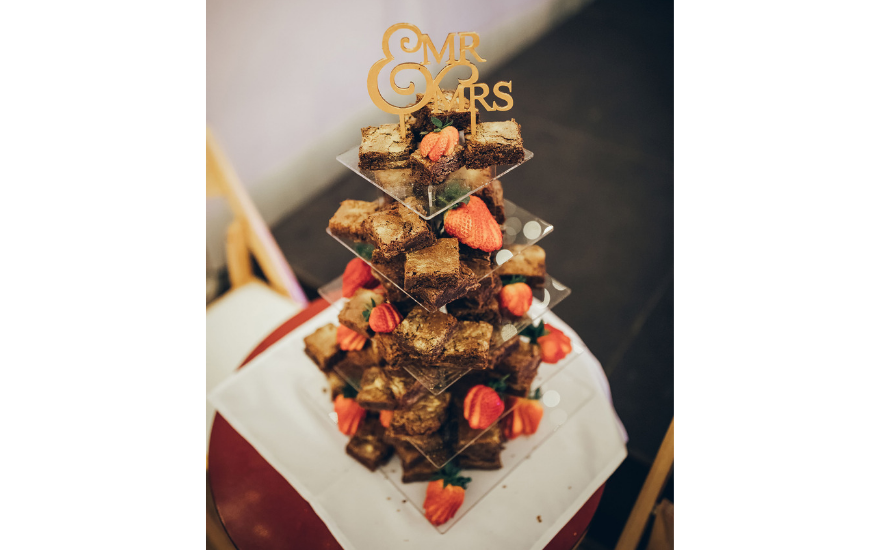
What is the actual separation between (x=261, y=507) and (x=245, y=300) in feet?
5.58

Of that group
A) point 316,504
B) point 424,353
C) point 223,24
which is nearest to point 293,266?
point 223,24

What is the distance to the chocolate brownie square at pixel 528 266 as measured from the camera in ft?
7.47

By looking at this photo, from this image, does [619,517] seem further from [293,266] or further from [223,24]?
[223,24]

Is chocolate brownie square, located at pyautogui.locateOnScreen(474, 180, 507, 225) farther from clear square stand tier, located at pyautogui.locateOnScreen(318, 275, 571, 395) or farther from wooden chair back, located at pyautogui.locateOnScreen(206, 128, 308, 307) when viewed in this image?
wooden chair back, located at pyautogui.locateOnScreen(206, 128, 308, 307)

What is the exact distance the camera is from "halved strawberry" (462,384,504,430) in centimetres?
222

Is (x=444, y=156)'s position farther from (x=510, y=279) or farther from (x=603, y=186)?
(x=603, y=186)

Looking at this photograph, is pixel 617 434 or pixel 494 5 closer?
pixel 617 434

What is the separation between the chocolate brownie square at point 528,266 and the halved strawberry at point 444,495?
823 mm

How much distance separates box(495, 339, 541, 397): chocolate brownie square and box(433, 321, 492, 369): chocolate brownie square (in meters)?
0.28

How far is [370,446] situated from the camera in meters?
2.45

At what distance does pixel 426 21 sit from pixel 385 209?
1553mm

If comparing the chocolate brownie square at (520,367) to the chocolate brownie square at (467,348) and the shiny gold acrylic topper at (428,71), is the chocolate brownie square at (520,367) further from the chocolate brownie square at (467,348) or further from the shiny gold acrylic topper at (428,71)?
the shiny gold acrylic topper at (428,71)

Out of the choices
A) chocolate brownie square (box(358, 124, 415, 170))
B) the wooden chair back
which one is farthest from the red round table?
chocolate brownie square (box(358, 124, 415, 170))

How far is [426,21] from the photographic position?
122 inches
